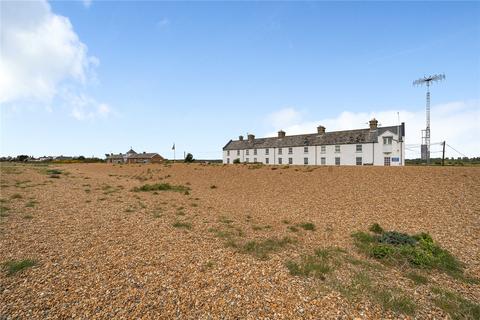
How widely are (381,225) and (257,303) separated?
8651 mm

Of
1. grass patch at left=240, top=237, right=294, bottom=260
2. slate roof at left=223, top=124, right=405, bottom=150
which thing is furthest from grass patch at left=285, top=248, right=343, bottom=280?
slate roof at left=223, top=124, right=405, bottom=150

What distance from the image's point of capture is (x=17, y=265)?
677 centimetres

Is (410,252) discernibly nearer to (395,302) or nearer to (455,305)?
(455,305)

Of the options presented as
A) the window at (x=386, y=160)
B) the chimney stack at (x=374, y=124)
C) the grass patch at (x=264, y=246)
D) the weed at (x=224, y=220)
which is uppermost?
the chimney stack at (x=374, y=124)

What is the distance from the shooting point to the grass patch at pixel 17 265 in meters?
6.58

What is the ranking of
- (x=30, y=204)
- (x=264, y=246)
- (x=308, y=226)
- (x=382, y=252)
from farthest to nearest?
(x=30, y=204) < (x=308, y=226) < (x=264, y=246) < (x=382, y=252)

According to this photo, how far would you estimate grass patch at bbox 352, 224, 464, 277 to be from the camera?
→ 7168 millimetres

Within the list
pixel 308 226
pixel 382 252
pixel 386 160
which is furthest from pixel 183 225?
pixel 386 160

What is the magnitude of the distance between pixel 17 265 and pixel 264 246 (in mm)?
7465

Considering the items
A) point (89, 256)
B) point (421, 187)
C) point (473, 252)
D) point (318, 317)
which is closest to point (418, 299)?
point (318, 317)

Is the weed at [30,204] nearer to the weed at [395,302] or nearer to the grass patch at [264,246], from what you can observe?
the grass patch at [264,246]

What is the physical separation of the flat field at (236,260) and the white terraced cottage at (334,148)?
30.2 metres

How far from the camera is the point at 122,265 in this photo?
23.0 feet

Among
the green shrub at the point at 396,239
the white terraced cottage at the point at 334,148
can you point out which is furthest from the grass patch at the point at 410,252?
the white terraced cottage at the point at 334,148
